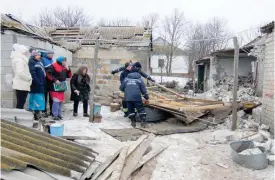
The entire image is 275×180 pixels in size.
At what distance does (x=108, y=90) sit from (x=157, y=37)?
2954cm

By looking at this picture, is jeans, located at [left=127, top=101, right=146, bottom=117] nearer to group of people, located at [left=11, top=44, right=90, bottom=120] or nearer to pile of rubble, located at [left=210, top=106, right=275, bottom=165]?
group of people, located at [left=11, top=44, right=90, bottom=120]

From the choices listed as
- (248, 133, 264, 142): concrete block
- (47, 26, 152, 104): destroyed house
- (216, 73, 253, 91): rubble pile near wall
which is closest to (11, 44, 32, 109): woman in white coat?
(47, 26, 152, 104): destroyed house

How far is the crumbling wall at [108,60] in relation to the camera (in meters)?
10.4

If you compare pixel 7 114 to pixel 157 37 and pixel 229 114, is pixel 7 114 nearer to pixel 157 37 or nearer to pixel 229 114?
pixel 229 114

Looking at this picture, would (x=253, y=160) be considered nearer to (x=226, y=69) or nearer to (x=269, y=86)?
(x=269, y=86)

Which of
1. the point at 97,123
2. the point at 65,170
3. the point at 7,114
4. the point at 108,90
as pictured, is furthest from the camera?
the point at 108,90

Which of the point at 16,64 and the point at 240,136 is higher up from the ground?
the point at 16,64

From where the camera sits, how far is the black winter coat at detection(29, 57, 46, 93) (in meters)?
6.29

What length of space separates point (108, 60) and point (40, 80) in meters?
4.27

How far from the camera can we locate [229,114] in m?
7.70

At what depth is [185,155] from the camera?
16.5 ft

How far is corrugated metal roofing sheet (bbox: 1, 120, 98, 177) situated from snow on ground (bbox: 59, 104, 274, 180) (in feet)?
3.11

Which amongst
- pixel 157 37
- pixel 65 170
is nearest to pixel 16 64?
pixel 65 170

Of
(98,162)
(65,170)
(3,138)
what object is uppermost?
(3,138)
